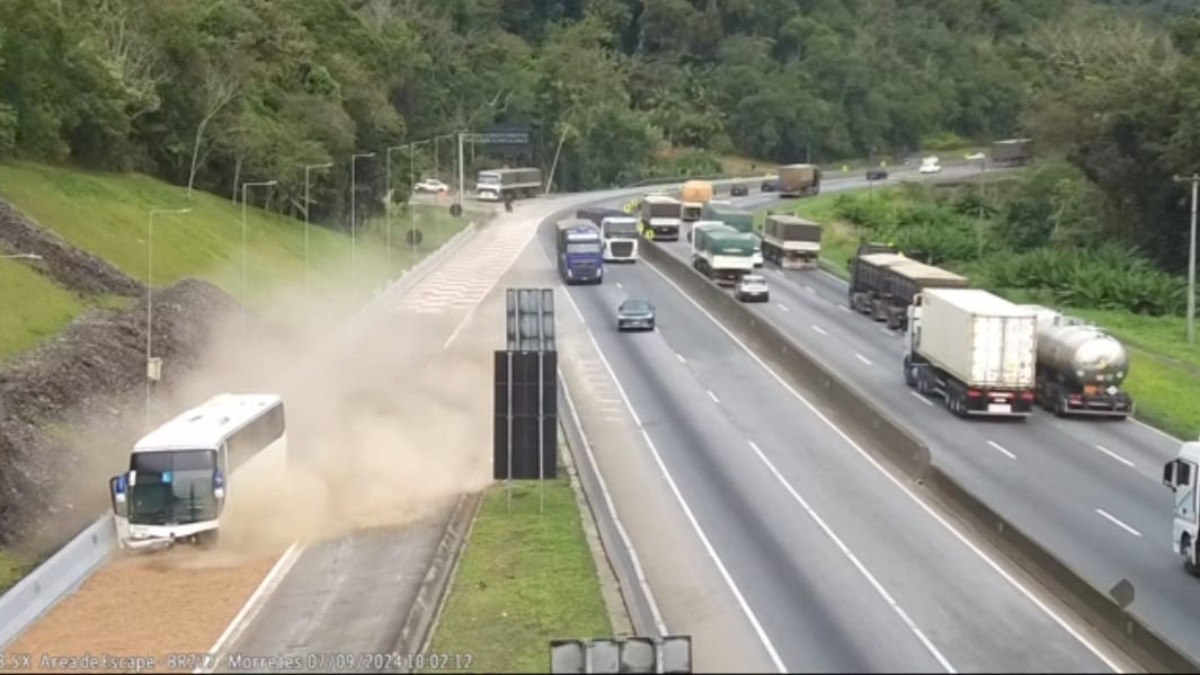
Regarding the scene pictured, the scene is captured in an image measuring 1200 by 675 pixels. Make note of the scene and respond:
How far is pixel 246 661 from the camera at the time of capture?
26.4m

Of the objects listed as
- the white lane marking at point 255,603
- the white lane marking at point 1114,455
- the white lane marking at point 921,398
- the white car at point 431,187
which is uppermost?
the white car at point 431,187

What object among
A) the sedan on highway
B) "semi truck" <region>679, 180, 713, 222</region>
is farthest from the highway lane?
"semi truck" <region>679, 180, 713, 222</region>

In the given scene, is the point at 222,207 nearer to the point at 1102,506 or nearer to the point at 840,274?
the point at 840,274

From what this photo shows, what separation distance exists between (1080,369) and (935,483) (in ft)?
42.9

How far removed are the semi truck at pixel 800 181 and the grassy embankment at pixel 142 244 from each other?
2080 inches

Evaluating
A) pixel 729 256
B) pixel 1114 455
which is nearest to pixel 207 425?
pixel 1114 455

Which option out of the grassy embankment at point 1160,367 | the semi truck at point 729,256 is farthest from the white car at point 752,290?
the grassy embankment at point 1160,367

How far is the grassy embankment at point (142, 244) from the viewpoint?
56.1 m

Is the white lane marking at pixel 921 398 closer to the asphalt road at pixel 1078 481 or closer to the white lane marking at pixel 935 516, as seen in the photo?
the asphalt road at pixel 1078 481

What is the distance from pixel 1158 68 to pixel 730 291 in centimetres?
3268

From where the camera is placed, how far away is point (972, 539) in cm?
3800

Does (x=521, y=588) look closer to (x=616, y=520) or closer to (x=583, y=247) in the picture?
(x=616, y=520)

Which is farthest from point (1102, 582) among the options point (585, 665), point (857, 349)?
point (857, 349)

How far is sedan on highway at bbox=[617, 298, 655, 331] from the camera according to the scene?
71688 mm
